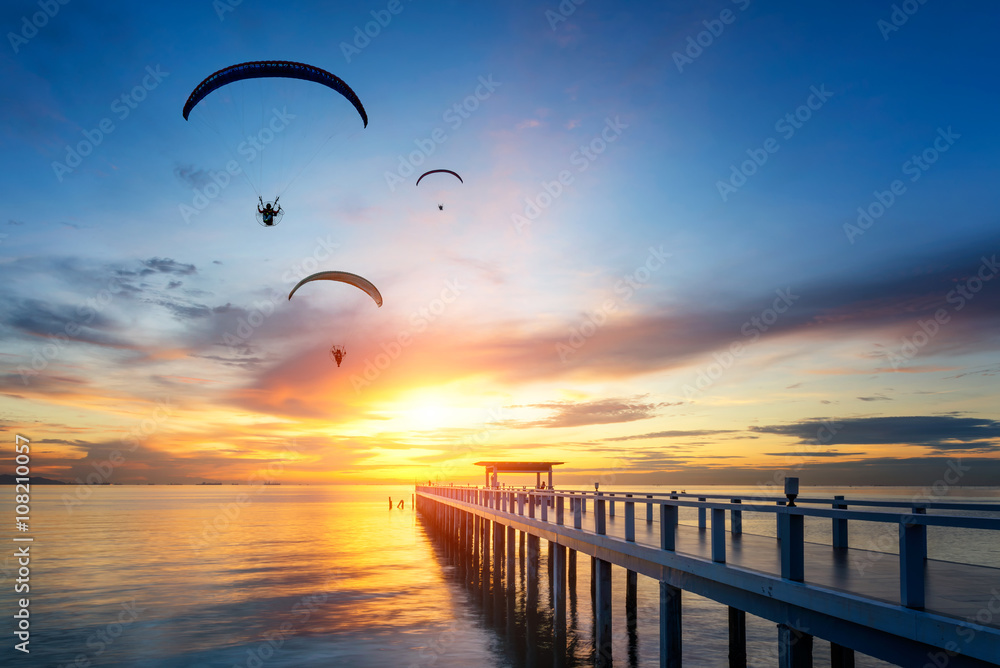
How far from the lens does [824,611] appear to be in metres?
7.84

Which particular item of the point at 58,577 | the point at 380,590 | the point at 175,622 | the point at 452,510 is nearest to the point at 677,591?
the point at 175,622

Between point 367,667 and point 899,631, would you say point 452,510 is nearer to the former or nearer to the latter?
point 367,667

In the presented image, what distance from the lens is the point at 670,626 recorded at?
1246 centimetres

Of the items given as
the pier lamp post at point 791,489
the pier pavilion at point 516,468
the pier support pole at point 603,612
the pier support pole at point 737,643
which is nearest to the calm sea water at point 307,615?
the pier support pole at point 603,612

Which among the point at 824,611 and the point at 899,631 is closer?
the point at 899,631

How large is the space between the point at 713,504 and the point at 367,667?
1308cm

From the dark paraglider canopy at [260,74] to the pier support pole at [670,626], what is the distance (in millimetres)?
20905

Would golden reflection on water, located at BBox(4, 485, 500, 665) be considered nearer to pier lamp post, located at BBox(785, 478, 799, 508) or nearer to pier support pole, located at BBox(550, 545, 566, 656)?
pier support pole, located at BBox(550, 545, 566, 656)

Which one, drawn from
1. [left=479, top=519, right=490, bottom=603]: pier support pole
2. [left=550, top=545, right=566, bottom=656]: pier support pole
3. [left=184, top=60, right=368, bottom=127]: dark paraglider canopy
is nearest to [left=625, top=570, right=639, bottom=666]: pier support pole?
[left=550, top=545, right=566, bottom=656]: pier support pole

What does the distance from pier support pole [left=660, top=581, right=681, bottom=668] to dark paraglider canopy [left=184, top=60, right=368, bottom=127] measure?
68.6 feet

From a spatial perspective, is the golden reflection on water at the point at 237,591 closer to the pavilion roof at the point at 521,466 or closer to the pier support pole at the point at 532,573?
the pier support pole at the point at 532,573

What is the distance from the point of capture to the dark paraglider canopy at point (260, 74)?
25.2 metres

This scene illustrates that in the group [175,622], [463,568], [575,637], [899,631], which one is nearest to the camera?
[899,631]

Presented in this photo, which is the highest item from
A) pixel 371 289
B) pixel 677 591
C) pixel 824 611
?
pixel 371 289
